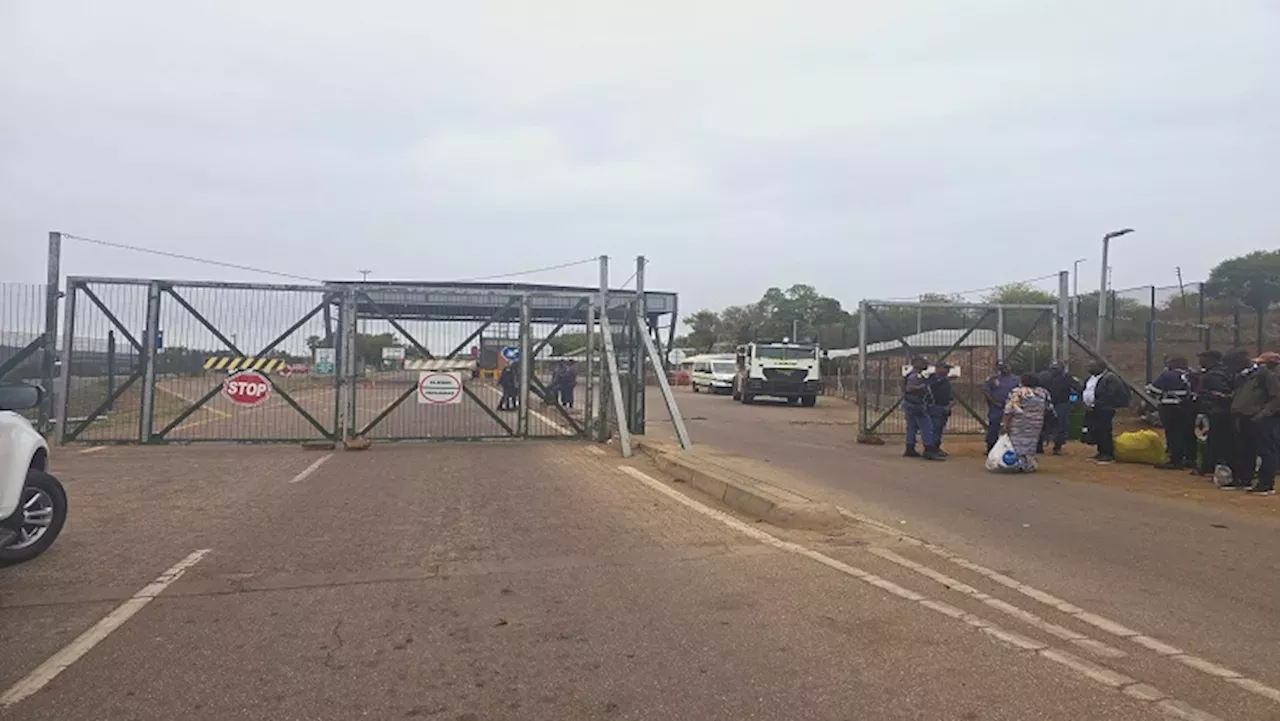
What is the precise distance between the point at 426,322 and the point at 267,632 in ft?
33.8

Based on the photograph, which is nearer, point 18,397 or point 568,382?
point 18,397

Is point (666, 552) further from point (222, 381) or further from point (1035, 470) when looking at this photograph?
point (222, 381)

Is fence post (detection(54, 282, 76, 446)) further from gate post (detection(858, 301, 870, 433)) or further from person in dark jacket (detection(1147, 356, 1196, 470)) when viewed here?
person in dark jacket (detection(1147, 356, 1196, 470))

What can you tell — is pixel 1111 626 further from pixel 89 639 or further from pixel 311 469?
pixel 311 469

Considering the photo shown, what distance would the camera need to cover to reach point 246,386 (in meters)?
15.0

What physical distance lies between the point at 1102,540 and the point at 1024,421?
16.6 feet

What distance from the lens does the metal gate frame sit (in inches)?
576

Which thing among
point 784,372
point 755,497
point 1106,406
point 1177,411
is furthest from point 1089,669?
point 784,372

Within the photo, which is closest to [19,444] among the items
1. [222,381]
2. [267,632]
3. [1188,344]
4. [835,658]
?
[267,632]

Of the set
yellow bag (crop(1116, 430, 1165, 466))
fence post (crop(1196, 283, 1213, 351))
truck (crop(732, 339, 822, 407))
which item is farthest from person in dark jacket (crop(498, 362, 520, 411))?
truck (crop(732, 339, 822, 407))

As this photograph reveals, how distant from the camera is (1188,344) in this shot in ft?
61.0

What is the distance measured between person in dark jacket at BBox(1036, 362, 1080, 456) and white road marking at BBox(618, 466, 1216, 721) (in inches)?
332

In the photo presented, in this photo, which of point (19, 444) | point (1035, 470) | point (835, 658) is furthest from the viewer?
point (1035, 470)

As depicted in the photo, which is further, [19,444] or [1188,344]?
[1188,344]
